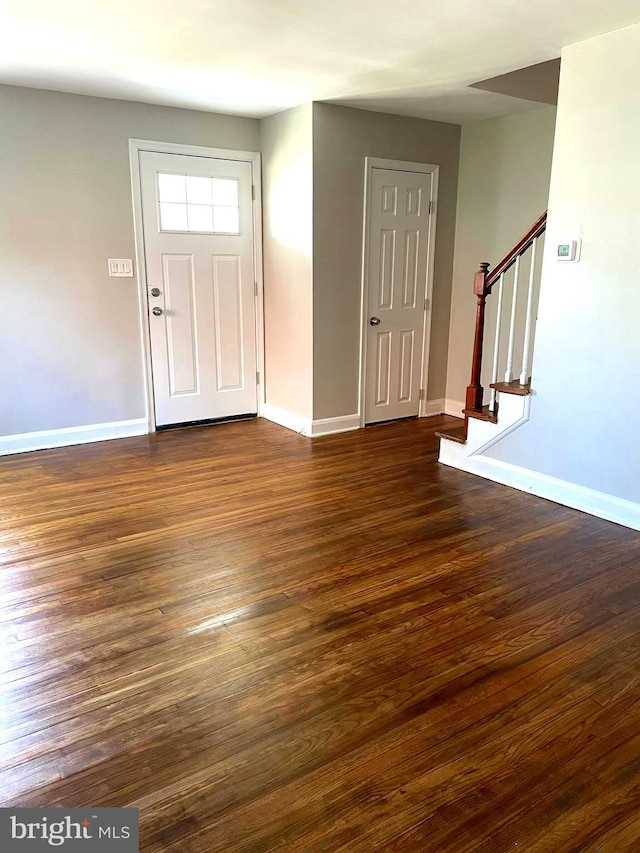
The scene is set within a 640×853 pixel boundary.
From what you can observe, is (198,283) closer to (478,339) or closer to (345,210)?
(345,210)

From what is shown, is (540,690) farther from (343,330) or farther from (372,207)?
(372,207)

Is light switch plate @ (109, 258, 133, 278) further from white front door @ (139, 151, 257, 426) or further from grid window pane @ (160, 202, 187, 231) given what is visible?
grid window pane @ (160, 202, 187, 231)

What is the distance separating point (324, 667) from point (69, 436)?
3319mm

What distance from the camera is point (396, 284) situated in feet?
17.1

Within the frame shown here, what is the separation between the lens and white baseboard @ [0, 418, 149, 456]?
4.54 meters

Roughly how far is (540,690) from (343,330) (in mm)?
3407

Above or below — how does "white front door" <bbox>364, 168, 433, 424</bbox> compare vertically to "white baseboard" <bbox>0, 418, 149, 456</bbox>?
above

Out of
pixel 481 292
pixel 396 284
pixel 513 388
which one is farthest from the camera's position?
pixel 396 284

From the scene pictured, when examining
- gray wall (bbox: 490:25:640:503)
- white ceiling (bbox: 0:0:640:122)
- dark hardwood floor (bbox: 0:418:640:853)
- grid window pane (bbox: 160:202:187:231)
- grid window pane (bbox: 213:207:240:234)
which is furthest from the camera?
grid window pane (bbox: 213:207:240:234)

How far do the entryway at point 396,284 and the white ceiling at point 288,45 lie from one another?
Result: 0.73 m

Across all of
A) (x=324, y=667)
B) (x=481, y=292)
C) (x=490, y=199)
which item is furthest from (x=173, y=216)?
(x=324, y=667)

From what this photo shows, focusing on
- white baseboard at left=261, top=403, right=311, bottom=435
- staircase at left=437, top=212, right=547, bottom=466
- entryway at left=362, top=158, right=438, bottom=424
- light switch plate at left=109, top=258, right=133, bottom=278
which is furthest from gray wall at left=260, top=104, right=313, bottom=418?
staircase at left=437, top=212, right=547, bottom=466

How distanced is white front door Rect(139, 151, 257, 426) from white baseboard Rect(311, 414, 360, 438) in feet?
2.85

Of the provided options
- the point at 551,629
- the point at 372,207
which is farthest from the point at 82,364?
the point at 551,629
